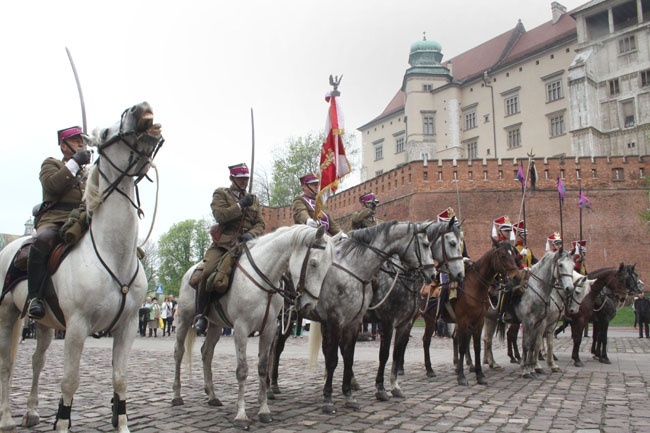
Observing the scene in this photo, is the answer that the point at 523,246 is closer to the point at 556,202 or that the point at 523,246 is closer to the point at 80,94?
the point at 80,94

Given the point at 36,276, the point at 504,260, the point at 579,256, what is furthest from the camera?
the point at 579,256

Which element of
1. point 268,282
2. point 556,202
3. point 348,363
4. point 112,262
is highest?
point 556,202

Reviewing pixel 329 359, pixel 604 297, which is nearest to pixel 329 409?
pixel 329 359

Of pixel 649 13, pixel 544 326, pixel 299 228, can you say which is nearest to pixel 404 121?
pixel 649 13

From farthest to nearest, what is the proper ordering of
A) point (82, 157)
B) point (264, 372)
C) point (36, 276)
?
point (264, 372) < point (82, 157) < point (36, 276)

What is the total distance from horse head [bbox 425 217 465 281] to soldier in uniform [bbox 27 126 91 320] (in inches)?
195

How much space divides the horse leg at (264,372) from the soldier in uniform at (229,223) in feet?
2.68

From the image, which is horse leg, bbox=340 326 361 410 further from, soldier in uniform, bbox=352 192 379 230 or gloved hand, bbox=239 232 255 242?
soldier in uniform, bbox=352 192 379 230

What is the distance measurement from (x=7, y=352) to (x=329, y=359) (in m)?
3.53

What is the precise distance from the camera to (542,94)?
57.1 metres

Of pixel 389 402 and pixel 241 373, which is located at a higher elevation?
pixel 241 373

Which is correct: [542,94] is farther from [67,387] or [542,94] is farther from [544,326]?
[67,387]

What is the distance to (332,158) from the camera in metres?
9.05

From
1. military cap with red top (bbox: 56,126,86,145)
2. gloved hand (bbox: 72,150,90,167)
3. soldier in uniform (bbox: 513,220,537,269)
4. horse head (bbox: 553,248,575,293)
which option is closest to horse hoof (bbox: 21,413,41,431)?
gloved hand (bbox: 72,150,90,167)
